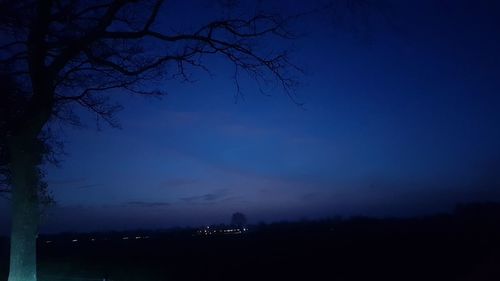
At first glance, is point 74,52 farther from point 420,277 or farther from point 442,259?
point 442,259

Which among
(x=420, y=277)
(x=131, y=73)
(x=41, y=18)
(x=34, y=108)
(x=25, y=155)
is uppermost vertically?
(x=41, y=18)

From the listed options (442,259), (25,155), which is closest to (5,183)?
(25,155)

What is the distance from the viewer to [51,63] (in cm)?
971

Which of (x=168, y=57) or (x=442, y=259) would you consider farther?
(x=442, y=259)

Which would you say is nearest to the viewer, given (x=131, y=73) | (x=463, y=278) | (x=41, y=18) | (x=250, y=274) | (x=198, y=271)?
(x=41, y=18)

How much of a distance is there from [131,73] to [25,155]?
2912 millimetres

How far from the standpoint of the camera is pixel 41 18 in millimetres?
9383

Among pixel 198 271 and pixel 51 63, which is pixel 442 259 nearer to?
pixel 198 271

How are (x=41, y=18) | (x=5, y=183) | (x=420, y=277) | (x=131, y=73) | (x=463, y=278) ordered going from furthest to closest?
(x=420, y=277), (x=463, y=278), (x=5, y=183), (x=131, y=73), (x=41, y=18)

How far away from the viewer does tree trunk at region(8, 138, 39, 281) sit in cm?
936

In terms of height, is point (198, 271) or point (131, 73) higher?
point (131, 73)

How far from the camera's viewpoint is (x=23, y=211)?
30.6 ft

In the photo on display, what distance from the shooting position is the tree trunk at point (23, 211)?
9.36 meters

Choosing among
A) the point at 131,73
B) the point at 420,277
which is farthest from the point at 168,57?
the point at 420,277
